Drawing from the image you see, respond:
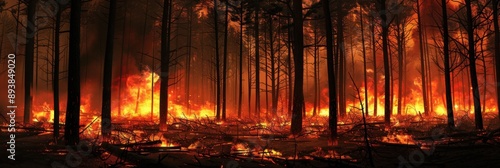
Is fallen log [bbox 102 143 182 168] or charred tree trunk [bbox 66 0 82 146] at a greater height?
charred tree trunk [bbox 66 0 82 146]

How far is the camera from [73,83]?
9.68m

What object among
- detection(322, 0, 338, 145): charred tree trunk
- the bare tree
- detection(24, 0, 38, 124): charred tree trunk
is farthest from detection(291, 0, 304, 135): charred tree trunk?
detection(24, 0, 38, 124): charred tree trunk

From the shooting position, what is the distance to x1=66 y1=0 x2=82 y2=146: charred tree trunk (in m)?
9.63

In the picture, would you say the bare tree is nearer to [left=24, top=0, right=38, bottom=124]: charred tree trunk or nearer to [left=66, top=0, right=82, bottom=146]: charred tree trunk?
[left=66, top=0, right=82, bottom=146]: charred tree trunk

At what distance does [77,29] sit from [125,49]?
23.7m

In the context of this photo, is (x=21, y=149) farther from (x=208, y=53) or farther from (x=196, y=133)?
(x=208, y=53)

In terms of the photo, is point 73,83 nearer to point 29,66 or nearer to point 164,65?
point 164,65

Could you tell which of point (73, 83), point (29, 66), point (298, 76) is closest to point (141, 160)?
point (73, 83)

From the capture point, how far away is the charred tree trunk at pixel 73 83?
31.6ft

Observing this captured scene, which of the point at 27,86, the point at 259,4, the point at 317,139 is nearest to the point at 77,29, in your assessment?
the point at 317,139

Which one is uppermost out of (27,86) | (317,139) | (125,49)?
(125,49)

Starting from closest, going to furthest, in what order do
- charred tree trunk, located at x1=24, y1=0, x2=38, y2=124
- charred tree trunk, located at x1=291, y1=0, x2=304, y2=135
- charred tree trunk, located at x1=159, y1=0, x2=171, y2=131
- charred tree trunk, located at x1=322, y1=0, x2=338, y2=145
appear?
charred tree trunk, located at x1=322, y1=0, x2=338, y2=145 < charred tree trunk, located at x1=291, y1=0, x2=304, y2=135 < charred tree trunk, located at x1=159, y1=0, x2=171, y2=131 < charred tree trunk, located at x1=24, y1=0, x2=38, y2=124

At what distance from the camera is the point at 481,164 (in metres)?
6.93

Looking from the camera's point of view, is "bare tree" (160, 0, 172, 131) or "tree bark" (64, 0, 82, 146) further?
"bare tree" (160, 0, 172, 131)
